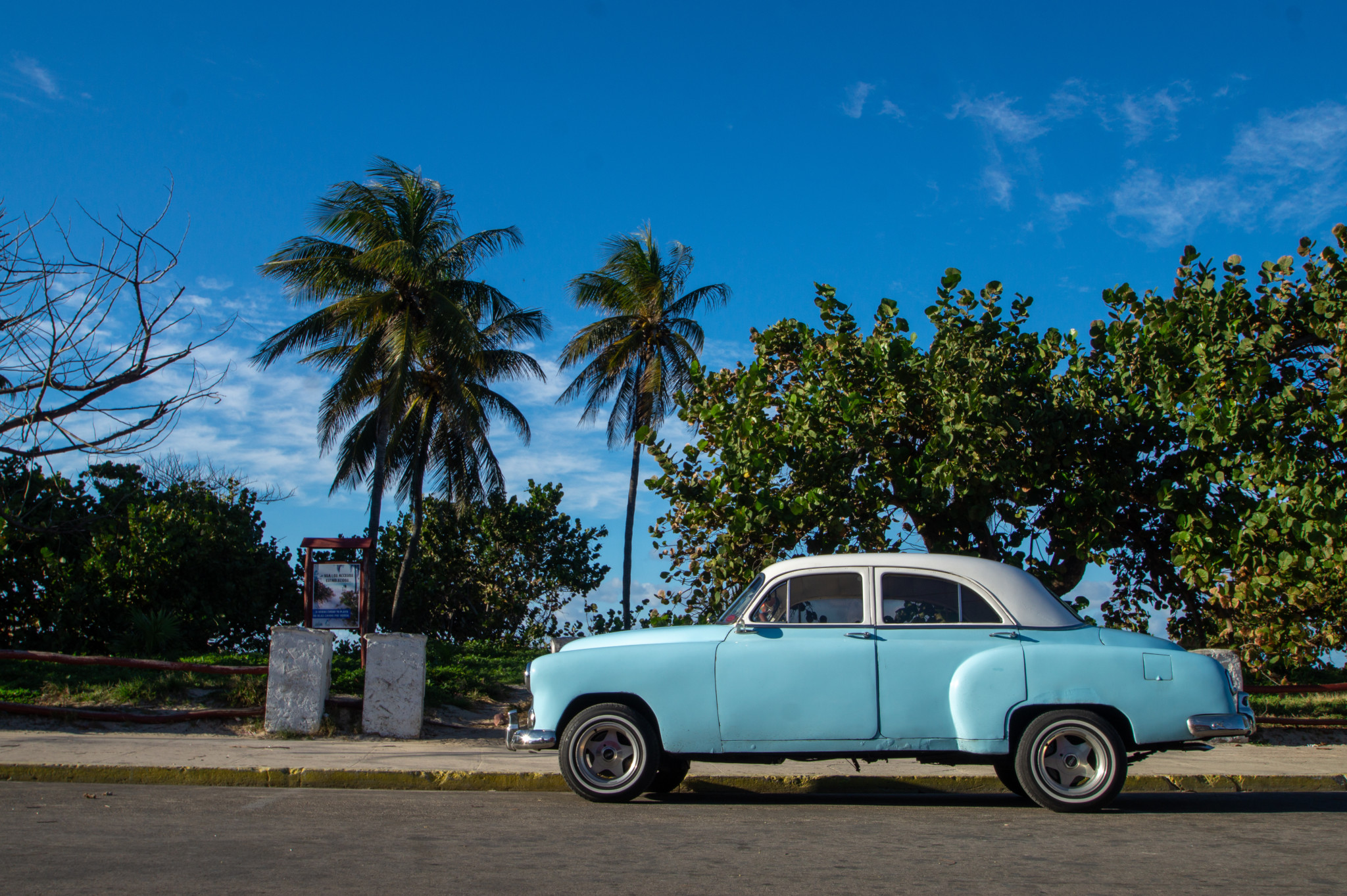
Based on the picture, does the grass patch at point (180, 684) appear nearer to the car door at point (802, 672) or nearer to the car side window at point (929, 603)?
the car door at point (802, 672)

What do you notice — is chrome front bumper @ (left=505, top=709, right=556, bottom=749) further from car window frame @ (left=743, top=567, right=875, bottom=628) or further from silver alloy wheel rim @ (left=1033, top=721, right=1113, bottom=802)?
silver alloy wheel rim @ (left=1033, top=721, right=1113, bottom=802)

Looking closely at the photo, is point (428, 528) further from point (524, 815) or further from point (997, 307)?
point (524, 815)

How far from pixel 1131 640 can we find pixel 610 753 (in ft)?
11.7

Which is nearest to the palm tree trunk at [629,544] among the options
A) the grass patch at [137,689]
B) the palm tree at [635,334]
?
the palm tree at [635,334]

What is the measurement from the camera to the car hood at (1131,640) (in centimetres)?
652

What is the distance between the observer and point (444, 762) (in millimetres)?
8727

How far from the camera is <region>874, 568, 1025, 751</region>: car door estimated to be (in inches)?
252

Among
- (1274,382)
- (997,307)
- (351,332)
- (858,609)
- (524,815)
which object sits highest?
(351,332)

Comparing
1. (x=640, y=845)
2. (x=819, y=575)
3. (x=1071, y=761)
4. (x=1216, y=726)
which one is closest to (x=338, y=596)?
(x=819, y=575)

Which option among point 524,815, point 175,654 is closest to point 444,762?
point 524,815

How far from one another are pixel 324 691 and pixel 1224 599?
33.7ft

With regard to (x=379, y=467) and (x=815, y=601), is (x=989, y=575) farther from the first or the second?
(x=379, y=467)

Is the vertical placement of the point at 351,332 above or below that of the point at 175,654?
above

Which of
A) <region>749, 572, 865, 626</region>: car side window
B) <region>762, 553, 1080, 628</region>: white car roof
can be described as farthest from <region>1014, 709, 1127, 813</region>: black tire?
<region>749, 572, 865, 626</region>: car side window
